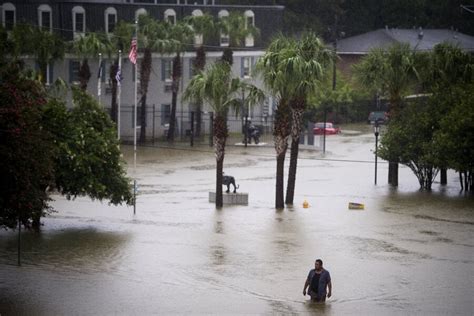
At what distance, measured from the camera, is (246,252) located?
39.0 meters

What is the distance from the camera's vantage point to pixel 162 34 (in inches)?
2985

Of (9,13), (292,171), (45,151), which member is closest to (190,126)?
(9,13)

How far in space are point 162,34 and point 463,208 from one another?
98.7 ft

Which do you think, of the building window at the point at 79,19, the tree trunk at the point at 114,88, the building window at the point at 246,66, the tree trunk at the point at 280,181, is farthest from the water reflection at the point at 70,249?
the building window at the point at 246,66

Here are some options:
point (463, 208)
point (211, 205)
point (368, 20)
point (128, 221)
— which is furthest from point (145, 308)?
point (368, 20)

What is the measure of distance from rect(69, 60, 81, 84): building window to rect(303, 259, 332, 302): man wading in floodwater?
1853 inches

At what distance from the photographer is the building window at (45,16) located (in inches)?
3014

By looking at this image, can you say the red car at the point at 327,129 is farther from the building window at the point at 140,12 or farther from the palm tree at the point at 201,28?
the building window at the point at 140,12

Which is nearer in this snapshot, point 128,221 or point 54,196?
point 128,221

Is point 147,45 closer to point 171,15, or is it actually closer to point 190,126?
point 190,126

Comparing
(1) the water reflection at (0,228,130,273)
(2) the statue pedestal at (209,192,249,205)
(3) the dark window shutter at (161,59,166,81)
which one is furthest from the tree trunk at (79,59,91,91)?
(1) the water reflection at (0,228,130,273)

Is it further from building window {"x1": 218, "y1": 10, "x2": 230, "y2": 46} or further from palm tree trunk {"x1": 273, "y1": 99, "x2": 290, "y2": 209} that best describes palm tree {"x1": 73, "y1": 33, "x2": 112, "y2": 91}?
palm tree trunk {"x1": 273, "y1": 99, "x2": 290, "y2": 209}

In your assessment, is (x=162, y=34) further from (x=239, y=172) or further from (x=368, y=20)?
(x=368, y=20)

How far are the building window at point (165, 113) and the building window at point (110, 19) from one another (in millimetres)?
5972
